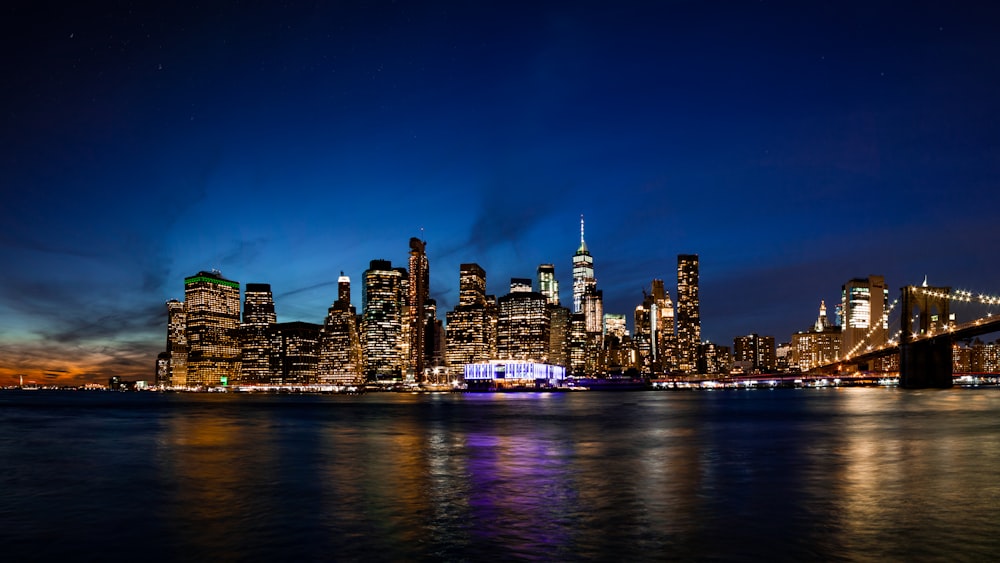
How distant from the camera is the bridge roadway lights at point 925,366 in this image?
171 metres

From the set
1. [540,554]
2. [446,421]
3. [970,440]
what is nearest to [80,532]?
[540,554]

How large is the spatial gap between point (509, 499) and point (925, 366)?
6682 inches

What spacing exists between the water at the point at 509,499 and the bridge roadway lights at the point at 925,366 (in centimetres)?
12695

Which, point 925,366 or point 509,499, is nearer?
point 509,499

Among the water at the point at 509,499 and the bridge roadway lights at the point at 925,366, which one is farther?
the bridge roadway lights at the point at 925,366

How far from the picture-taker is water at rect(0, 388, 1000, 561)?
2069cm

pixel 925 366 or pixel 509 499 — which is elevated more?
pixel 509 499

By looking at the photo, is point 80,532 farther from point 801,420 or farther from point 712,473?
point 801,420

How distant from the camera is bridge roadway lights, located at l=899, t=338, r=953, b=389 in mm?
170625

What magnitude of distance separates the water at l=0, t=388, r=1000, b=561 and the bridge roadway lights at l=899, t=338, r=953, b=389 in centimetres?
12695

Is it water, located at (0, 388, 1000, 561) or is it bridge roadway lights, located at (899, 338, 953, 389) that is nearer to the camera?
water, located at (0, 388, 1000, 561)

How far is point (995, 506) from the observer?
2566 centimetres

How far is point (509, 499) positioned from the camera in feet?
92.1

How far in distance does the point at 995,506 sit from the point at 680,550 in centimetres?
1246
